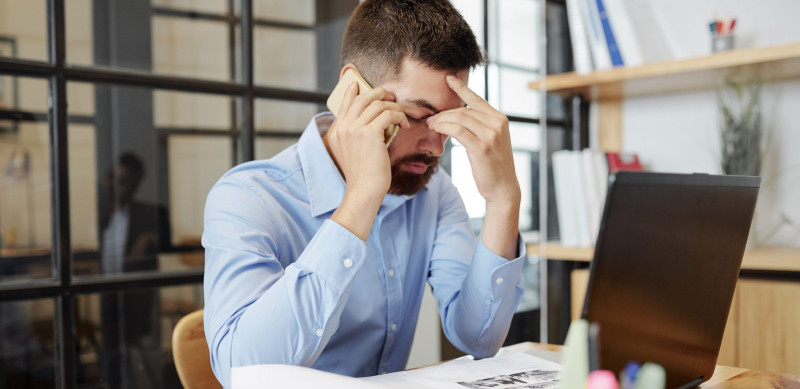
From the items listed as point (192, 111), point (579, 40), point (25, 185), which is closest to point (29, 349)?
point (25, 185)

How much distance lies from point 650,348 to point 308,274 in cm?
47

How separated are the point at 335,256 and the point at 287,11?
141cm

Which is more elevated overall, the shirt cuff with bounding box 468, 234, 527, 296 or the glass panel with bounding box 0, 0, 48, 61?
the glass panel with bounding box 0, 0, 48, 61

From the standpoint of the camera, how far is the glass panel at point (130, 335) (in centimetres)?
167

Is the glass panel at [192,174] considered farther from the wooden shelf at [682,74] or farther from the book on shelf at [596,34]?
the book on shelf at [596,34]

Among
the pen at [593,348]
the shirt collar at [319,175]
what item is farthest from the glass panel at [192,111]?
the pen at [593,348]

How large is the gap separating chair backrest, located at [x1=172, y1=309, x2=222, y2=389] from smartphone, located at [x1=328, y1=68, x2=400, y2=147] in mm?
452

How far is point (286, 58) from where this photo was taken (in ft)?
6.97

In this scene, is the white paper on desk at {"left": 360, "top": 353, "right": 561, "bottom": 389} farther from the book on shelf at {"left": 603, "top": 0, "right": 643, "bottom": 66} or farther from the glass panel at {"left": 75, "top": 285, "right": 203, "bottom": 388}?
the book on shelf at {"left": 603, "top": 0, "right": 643, "bottom": 66}

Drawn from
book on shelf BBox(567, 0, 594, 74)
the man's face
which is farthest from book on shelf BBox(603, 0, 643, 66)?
the man's face

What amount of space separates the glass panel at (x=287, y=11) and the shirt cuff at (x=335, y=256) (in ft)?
4.03

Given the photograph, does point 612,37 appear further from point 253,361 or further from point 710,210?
point 253,361

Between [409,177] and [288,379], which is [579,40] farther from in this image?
[288,379]

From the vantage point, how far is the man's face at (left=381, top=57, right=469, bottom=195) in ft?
3.82
